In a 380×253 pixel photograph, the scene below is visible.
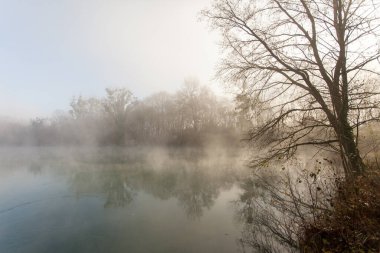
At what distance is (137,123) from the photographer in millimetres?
40656

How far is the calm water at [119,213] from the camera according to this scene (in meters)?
5.97

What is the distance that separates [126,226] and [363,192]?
17.6 feet

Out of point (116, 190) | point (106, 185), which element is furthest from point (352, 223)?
point (106, 185)

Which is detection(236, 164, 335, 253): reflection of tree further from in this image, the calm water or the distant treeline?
the distant treeline

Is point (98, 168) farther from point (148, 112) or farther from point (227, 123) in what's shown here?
point (148, 112)

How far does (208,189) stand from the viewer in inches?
451

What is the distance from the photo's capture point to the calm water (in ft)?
19.6

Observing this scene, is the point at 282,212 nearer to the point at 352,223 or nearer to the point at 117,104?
the point at 352,223

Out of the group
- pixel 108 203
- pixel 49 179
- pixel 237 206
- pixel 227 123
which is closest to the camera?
pixel 237 206

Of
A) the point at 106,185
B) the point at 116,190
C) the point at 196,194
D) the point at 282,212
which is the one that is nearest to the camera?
the point at 282,212

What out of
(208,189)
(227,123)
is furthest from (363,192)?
(227,123)

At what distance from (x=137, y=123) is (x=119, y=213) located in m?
32.9

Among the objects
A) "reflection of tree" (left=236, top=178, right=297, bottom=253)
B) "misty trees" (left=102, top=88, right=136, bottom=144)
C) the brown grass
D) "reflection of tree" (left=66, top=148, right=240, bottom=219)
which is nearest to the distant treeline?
"misty trees" (left=102, top=88, right=136, bottom=144)

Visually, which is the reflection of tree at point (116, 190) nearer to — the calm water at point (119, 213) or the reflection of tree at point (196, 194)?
the calm water at point (119, 213)
